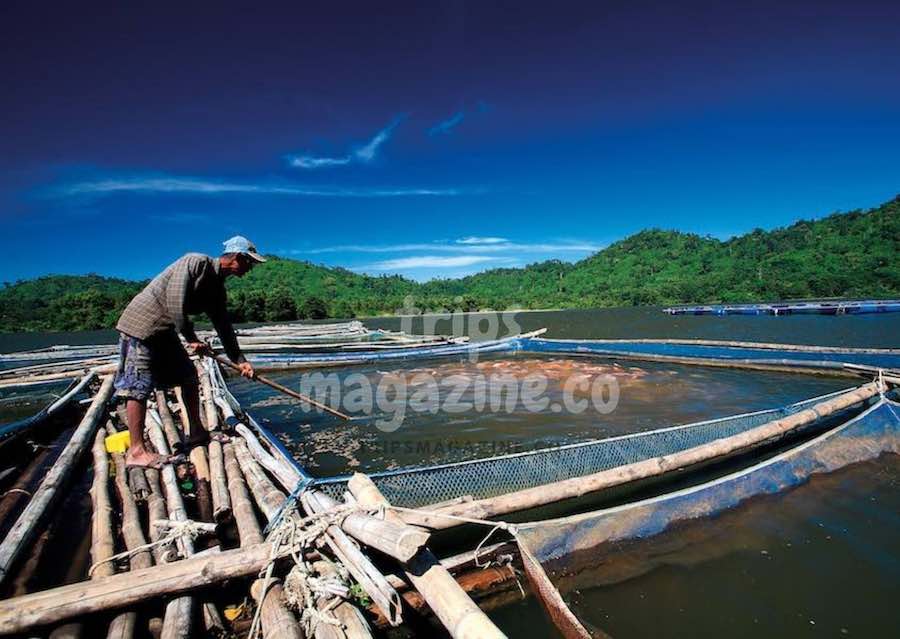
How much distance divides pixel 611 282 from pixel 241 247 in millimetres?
115272

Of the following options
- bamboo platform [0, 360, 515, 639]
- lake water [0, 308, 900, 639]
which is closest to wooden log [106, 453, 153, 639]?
bamboo platform [0, 360, 515, 639]

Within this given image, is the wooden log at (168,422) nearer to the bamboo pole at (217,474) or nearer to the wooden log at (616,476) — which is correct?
the bamboo pole at (217,474)

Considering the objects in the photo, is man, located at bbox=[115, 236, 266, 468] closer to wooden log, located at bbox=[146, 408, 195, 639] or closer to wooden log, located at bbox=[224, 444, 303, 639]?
wooden log, located at bbox=[146, 408, 195, 639]

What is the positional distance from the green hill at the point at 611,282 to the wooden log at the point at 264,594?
179 feet

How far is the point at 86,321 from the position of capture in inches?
1925

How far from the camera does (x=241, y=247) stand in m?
3.78

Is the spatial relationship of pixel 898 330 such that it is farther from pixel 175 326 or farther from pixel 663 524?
pixel 175 326

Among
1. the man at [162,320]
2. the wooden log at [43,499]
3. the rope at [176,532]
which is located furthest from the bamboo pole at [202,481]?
the wooden log at [43,499]

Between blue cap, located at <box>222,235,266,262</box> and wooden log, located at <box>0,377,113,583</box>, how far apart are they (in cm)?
229

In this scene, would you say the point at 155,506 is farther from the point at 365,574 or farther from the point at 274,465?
the point at 365,574

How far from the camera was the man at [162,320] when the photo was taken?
3.58 m

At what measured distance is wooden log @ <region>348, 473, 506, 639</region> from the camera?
61.9 inches

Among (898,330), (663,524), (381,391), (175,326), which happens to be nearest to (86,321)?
(381,391)

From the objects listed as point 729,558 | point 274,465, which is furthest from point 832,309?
point 274,465
